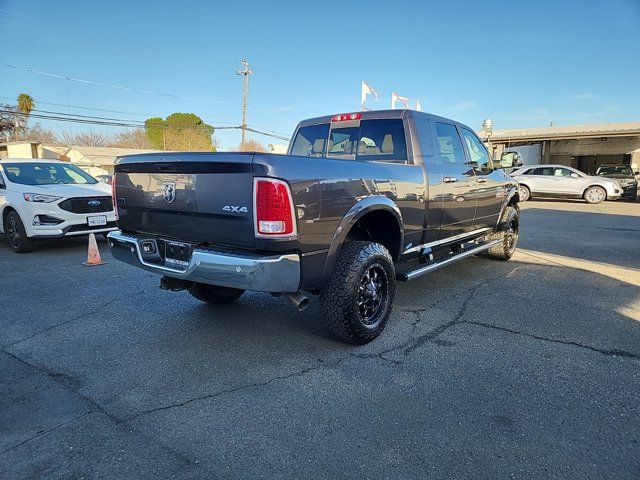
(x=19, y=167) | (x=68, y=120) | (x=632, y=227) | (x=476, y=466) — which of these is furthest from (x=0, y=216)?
(x=68, y=120)

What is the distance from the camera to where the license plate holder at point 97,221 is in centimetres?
741

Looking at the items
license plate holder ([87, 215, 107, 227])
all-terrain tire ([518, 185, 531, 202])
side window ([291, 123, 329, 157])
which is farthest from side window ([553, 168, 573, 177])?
license plate holder ([87, 215, 107, 227])

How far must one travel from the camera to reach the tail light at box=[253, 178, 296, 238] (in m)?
2.71

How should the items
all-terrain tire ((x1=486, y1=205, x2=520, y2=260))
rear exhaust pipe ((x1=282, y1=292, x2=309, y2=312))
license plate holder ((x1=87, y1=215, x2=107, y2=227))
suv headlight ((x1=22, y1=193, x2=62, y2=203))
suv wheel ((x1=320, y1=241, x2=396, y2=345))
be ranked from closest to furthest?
1. rear exhaust pipe ((x1=282, y1=292, x2=309, y2=312))
2. suv wheel ((x1=320, y1=241, x2=396, y2=345))
3. all-terrain tire ((x1=486, y1=205, x2=520, y2=260))
4. suv headlight ((x1=22, y1=193, x2=62, y2=203))
5. license plate holder ((x1=87, y1=215, x2=107, y2=227))

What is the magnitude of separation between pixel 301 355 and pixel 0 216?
7.29 meters

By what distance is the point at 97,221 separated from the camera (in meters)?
7.50

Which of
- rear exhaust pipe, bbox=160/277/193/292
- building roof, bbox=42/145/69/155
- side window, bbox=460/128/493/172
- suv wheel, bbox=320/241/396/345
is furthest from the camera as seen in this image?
building roof, bbox=42/145/69/155

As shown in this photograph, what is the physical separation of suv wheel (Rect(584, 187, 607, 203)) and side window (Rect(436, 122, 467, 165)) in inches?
633

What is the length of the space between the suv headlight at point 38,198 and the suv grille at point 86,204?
162mm

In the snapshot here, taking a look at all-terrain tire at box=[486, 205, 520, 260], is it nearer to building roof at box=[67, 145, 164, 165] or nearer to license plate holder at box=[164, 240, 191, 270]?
license plate holder at box=[164, 240, 191, 270]

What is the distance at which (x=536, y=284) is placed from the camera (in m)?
5.38

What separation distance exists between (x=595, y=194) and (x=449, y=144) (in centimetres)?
1655

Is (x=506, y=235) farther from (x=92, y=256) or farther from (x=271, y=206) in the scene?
(x=92, y=256)

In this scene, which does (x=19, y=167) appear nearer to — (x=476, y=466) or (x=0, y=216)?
(x=0, y=216)
